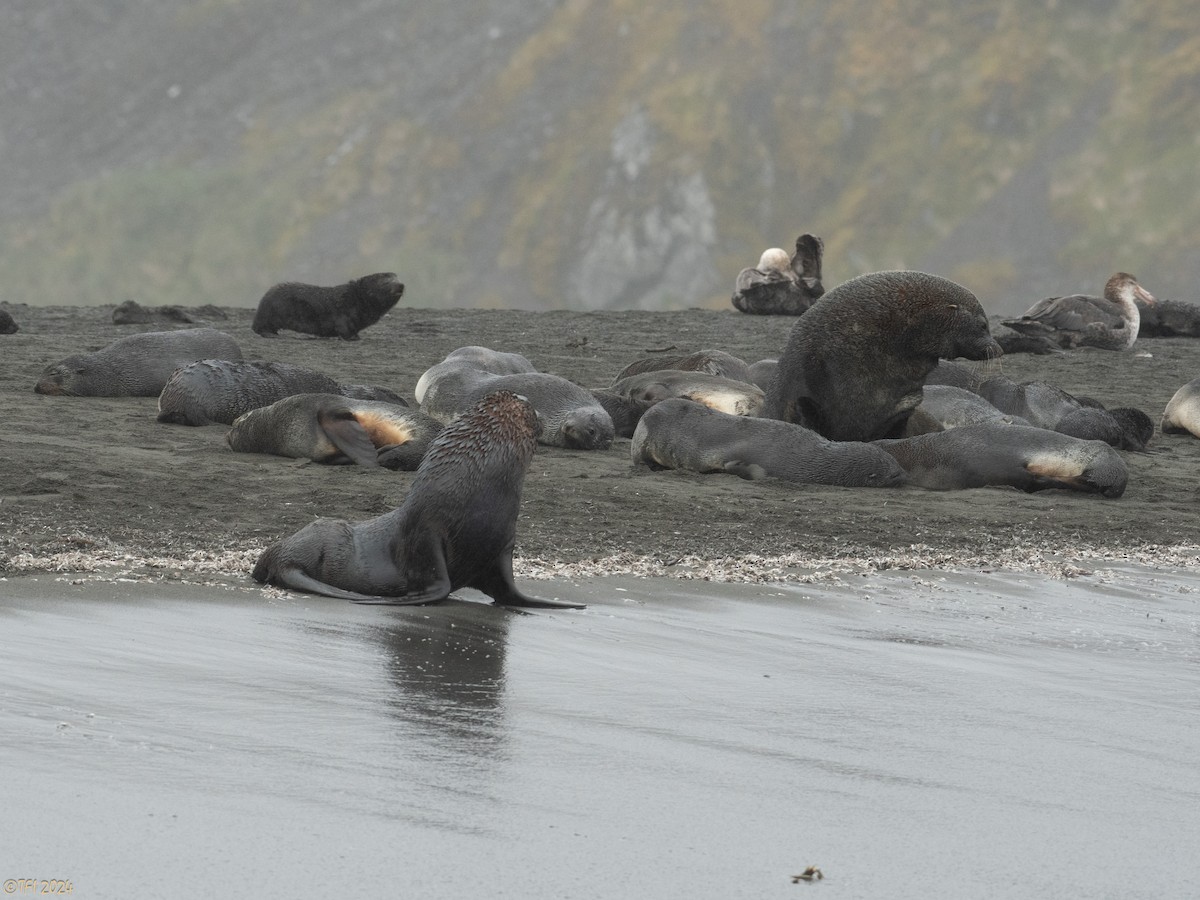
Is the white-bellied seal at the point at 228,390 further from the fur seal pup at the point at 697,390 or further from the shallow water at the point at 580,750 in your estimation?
the shallow water at the point at 580,750

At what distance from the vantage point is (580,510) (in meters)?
9.09

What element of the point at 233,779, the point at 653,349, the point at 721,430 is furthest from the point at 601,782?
the point at 653,349

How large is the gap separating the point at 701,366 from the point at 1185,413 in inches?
146

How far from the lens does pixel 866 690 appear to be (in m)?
5.06

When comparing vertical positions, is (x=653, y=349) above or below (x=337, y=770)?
above

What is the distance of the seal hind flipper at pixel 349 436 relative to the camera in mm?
10266

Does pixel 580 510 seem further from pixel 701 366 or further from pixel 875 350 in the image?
pixel 701 366

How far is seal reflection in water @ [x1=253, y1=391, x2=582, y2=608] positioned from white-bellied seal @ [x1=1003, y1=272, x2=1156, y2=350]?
15.2 meters

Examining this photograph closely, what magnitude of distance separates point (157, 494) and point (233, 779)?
5.24 metres

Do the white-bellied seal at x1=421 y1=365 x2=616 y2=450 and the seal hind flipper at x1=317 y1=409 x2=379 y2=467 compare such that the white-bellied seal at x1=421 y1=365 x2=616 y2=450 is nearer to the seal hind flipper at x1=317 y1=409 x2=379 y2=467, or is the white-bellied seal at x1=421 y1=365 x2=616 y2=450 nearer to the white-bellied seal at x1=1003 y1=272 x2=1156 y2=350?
the seal hind flipper at x1=317 y1=409 x2=379 y2=467

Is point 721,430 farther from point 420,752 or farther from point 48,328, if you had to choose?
point 48,328

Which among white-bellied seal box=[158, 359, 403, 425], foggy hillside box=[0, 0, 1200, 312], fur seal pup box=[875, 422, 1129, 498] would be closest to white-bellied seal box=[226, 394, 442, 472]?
white-bellied seal box=[158, 359, 403, 425]

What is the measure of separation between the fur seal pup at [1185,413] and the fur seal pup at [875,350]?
2772mm

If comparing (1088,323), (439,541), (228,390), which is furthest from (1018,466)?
(1088,323)
